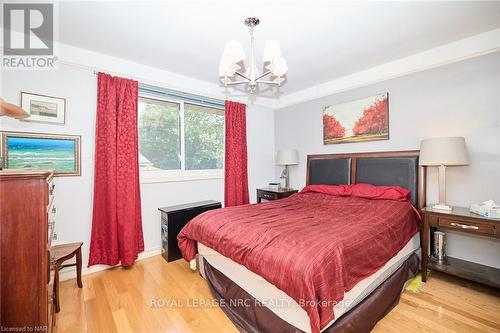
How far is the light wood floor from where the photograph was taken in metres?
1.68

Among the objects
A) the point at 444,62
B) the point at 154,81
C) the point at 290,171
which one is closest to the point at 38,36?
the point at 154,81

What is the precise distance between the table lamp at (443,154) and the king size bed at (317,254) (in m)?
0.28

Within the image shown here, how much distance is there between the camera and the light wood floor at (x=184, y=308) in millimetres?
1678

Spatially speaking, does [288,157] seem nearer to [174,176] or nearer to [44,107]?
[174,176]

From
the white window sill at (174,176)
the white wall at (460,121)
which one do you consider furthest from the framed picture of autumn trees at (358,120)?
the white window sill at (174,176)

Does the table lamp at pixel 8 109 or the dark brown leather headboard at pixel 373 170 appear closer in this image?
the table lamp at pixel 8 109

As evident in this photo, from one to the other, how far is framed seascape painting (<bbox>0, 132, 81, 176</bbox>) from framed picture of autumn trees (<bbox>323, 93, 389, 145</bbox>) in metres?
3.54

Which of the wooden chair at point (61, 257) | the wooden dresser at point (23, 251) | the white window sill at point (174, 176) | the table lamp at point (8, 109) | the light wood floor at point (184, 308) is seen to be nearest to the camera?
the wooden dresser at point (23, 251)

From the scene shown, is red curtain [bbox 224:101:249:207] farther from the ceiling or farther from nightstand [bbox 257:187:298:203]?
the ceiling

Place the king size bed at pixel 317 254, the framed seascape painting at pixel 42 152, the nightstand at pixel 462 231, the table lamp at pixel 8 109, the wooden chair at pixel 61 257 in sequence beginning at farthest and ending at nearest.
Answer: the framed seascape painting at pixel 42 152
the nightstand at pixel 462 231
the wooden chair at pixel 61 257
the table lamp at pixel 8 109
the king size bed at pixel 317 254

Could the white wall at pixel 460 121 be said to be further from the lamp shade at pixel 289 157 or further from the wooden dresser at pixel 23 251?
the wooden dresser at pixel 23 251

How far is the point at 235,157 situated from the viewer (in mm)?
3789

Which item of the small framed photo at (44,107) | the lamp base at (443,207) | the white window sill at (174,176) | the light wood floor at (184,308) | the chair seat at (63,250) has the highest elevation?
the small framed photo at (44,107)

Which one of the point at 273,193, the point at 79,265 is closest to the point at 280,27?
the point at 273,193
